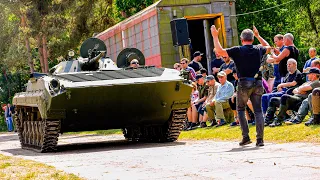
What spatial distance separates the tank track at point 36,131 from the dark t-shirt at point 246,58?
4710mm

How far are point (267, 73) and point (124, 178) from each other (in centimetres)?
1009

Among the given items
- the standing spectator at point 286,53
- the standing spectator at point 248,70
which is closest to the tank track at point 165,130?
the standing spectator at point 286,53

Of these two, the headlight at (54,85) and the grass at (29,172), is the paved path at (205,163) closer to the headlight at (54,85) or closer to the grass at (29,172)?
the grass at (29,172)

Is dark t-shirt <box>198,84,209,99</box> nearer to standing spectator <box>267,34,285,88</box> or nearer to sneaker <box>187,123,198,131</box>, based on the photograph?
sneaker <box>187,123,198,131</box>

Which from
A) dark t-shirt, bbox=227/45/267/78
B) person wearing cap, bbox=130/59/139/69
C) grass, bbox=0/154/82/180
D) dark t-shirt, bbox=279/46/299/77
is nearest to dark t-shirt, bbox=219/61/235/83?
person wearing cap, bbox=130/59/139/69

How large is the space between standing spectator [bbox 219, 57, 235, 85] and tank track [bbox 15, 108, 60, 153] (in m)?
4.57

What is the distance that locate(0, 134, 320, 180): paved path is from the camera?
9320 mm

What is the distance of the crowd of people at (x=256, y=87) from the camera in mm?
13569

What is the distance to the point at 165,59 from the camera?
82.5 feet

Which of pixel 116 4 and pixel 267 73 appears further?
pixel 116 4

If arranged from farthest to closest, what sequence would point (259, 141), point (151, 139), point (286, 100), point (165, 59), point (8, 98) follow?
1. point (8, 98)
2. point (165, 59)
3. point (151, 139)
4. point (286, 100)
5. point (259, 141)

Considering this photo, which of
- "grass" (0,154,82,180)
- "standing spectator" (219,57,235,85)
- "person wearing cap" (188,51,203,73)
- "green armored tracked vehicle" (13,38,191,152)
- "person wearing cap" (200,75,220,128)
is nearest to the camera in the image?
"grass" (0,154,82,180)

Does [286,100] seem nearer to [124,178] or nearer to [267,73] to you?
[267,73]

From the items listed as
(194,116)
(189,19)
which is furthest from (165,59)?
(194,116)
